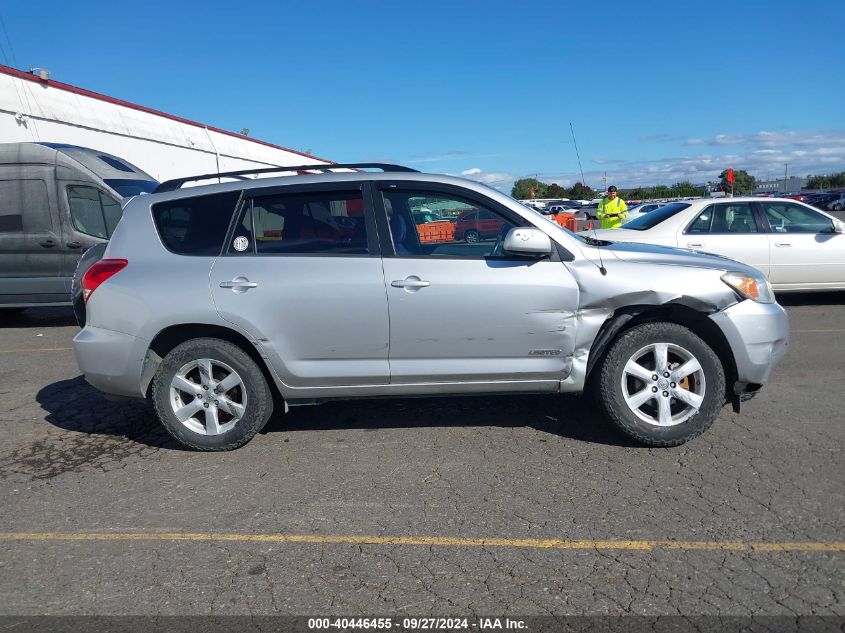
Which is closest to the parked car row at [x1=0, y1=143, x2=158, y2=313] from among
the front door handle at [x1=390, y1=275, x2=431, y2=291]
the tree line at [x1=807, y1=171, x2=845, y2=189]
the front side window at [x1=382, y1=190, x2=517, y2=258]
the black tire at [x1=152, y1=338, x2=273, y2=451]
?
the black tire at [x1=152, y1=338, x2=273, y2=451]

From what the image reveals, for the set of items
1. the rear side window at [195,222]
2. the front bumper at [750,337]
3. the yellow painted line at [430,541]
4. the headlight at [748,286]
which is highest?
the rear side window at [195,222]

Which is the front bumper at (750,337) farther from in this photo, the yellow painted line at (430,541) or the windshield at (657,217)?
the windshield at (657,217)

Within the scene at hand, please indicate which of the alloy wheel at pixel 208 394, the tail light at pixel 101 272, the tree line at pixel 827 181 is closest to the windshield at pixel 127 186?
the tail light at pixel 101 272

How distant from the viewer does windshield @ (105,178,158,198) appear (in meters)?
9.80

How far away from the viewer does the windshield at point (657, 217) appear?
31.9ft

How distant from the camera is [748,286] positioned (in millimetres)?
4547

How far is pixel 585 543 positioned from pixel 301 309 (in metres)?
2.23

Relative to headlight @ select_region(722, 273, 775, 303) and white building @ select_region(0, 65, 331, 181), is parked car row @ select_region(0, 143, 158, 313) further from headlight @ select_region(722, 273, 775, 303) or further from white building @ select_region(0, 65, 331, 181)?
headlight @ select_region(722, 273, 775, 303)

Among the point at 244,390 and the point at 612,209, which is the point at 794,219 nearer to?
the point at 612,209

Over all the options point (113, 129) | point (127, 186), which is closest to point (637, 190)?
point (113, 129)

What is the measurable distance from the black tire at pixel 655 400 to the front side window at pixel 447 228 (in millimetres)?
1031

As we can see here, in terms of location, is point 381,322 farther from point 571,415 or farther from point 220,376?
point 571,415

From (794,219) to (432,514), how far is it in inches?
319

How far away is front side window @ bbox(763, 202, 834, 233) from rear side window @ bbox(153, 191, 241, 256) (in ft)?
25.4
